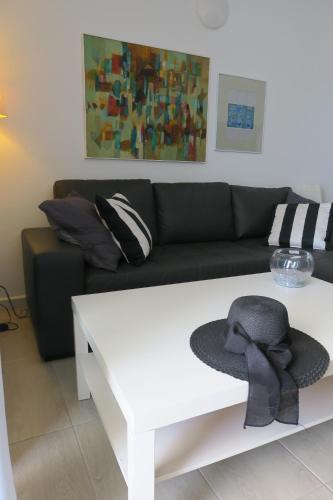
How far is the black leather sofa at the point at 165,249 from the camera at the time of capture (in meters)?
1.56

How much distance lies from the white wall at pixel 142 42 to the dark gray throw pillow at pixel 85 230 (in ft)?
2.19

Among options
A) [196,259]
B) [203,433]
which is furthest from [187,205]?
[203,433]

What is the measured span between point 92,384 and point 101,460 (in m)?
0.24

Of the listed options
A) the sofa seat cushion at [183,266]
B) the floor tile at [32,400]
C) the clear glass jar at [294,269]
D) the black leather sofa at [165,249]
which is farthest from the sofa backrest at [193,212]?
the floor tile at [32,400]

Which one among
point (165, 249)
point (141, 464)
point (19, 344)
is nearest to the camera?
point (141, 464)

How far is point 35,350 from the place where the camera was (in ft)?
5.79

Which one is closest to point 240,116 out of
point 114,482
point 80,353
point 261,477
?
point 80,353

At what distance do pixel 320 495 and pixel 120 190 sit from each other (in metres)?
1.77

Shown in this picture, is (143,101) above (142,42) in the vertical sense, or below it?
below

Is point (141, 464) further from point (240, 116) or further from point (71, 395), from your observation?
point (240, 116)

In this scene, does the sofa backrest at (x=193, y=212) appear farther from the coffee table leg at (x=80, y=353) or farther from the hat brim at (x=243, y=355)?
the hat brim at (x=243, y=355)

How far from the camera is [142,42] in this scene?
2.32 meters

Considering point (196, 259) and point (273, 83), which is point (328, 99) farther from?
point (196, 259)

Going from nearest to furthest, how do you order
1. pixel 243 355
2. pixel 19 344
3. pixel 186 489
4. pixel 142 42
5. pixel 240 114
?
pixel 243 355 < pixel 186 489 < pixel 19 344 < pixel 142 42 < pixel 240 114
